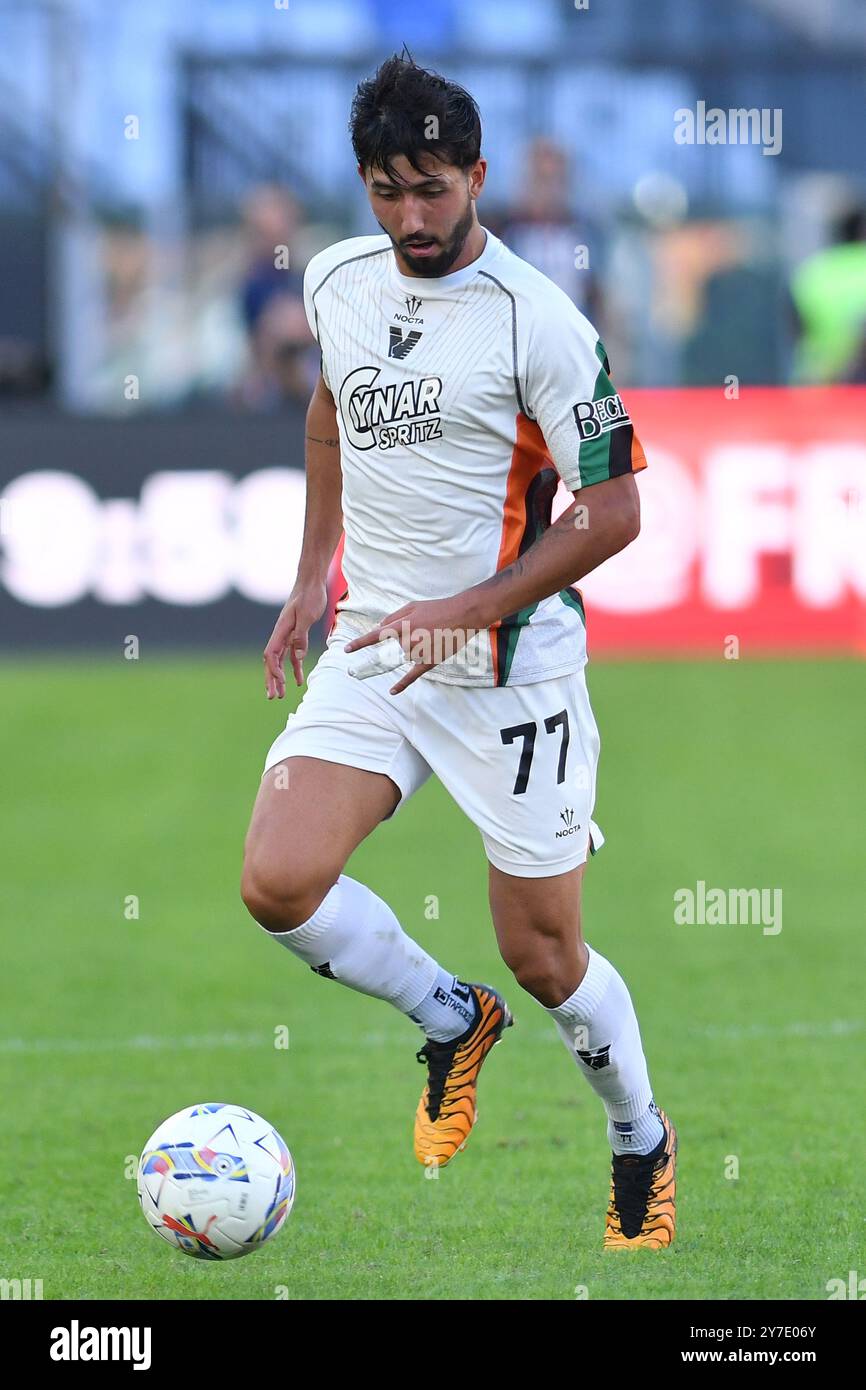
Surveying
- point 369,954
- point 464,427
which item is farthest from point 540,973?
point 464,427

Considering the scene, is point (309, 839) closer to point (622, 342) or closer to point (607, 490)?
point (607, 490)

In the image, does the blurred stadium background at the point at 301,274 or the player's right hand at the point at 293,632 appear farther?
the blurred stadium background at the point at 301,274

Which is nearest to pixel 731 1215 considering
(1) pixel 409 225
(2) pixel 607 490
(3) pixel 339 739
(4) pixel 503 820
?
(4) pixel 503 820

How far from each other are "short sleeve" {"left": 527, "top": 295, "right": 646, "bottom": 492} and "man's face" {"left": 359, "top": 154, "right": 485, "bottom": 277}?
26cm

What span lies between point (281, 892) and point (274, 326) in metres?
11.3

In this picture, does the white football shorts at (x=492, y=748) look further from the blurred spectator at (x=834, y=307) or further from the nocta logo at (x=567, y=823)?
the blurred spectator at (x=834, y=307)

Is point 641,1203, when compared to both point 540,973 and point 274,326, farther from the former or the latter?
point 274,326

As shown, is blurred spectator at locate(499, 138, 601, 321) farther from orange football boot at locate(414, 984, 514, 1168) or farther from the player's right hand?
orange football boot at locate(414, 984, 514, 1168)

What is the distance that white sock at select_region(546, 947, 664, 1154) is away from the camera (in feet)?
16.2

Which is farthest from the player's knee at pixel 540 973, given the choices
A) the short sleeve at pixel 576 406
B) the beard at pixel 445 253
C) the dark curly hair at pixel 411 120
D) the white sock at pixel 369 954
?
the dark curly hair at pixel 411 120

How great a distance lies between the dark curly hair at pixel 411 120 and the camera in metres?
4.50

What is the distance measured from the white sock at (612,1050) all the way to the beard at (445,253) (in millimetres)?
1563

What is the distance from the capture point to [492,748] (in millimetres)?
4863

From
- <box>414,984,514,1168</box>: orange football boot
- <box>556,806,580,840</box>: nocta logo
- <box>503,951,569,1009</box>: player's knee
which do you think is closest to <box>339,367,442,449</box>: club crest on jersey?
<box>556,806,580,840</box>: nocta logo
